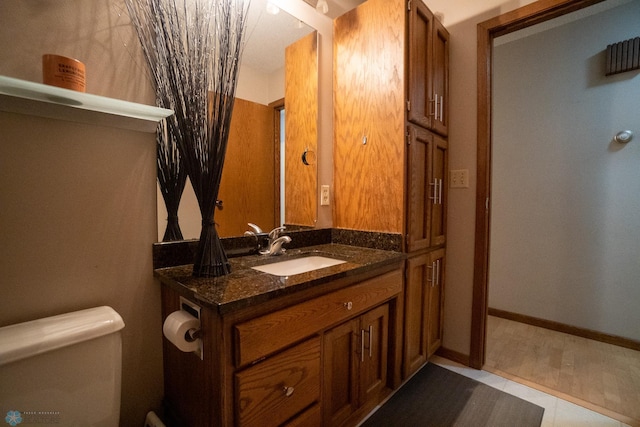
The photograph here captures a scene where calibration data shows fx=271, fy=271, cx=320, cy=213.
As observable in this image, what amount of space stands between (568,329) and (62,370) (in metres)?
3.02

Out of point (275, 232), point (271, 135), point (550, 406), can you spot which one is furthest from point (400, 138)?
point (550, 406)

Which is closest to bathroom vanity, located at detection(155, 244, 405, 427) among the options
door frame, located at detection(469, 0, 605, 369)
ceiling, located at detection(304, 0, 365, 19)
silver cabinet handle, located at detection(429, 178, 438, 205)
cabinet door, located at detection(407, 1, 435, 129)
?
silver cabinet handle, located at detection(429, 178, 438, 205)

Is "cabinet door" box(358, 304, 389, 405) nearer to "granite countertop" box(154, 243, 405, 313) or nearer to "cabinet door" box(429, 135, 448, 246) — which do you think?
"granite countertop" box(154, 243, 405, 313)

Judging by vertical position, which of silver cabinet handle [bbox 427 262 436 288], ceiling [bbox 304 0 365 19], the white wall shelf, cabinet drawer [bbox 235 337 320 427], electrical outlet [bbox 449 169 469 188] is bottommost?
cabinet drawer [bbox 235 337 320 427]

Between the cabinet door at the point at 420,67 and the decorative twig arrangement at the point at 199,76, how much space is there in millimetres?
877

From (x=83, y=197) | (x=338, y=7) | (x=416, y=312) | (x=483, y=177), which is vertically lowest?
(x=416, y=312)

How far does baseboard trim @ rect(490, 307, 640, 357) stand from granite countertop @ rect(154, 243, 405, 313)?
184 cm

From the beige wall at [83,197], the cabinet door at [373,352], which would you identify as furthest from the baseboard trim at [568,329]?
the beige wall at [83,197]

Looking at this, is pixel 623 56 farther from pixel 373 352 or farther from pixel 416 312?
pixel 373 352

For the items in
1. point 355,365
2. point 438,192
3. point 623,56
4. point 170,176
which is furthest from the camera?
point 623,56

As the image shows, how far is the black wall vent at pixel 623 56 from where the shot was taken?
5.97 ft

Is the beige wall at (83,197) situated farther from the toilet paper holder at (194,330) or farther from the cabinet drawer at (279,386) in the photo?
the cabinet drawer at (279,386)

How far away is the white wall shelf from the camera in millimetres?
687

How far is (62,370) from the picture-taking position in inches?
26.6
